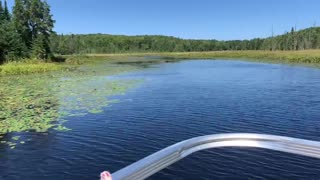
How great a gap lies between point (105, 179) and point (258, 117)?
14832mm

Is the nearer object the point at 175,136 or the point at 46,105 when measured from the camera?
the point at 175,136

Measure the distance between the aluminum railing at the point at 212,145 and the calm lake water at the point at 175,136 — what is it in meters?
3.86

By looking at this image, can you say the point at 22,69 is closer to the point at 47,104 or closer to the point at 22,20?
the point at 22,20

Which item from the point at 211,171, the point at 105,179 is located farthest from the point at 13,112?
the point at 105,179

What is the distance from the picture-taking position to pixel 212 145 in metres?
6.22

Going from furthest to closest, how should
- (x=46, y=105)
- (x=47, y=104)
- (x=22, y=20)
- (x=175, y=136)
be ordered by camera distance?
(x=22, y=20) < (x=47, y=104) < (x=46, y=105) < (x=175, y=136)

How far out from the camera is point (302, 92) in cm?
2675

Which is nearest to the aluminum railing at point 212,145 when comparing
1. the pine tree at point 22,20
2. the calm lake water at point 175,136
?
the calm lake water at point 175,136

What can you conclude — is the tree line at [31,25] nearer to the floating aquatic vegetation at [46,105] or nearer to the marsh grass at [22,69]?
the marsh grass at [22,69]

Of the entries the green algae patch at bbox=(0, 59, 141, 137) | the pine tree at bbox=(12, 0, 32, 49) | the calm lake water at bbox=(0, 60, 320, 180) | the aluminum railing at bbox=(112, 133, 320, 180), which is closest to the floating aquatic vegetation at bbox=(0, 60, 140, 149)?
the green algae patch at bbox=(0, 59, 141, 137)

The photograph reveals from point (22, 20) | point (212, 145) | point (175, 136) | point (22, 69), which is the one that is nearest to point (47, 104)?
point (175, 136)

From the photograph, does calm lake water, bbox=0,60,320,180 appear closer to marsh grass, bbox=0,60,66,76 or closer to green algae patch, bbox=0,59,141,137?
green algae patch, bbox=0,59,141,137

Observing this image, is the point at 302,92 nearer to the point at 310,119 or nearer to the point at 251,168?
the point at 310,119

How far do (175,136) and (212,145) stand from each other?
8143 millimetres
